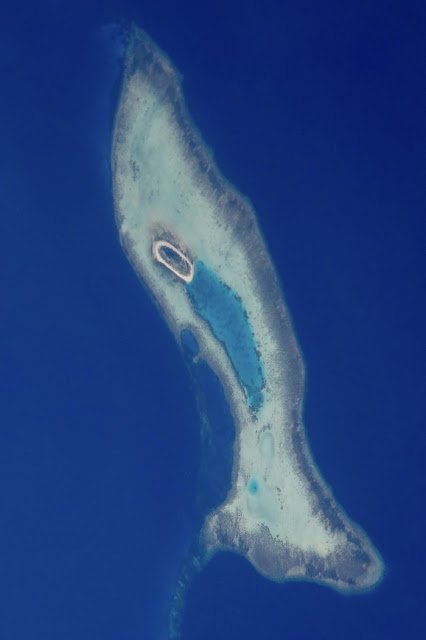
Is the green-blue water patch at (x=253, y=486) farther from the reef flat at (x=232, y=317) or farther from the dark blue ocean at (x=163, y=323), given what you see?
the dark blue ocean at (x=163, y=323)

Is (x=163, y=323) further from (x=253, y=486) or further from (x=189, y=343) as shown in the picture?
(x=253, y=486)

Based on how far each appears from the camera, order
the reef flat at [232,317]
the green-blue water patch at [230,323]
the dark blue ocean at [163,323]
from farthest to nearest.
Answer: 1. the green-blue water patch at [230,323]
2. the reef flat at [232,317]
3. the dark blue ocean at [163,323]

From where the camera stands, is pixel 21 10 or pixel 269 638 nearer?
pixel 21 10

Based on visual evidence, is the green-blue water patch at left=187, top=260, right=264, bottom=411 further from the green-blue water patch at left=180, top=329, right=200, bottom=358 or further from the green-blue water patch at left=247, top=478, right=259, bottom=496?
the green-blue water patch at left=247, top=478, right=259, bottom=496

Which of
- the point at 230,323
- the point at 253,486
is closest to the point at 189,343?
the point at 230,323

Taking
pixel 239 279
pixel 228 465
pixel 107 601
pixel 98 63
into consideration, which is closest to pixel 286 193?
pixel 239 279

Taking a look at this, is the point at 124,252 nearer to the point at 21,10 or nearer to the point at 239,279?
the point at 239,279

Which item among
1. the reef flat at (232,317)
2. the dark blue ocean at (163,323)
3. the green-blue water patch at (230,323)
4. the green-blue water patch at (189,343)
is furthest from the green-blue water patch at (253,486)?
the green-blue water patch at (189,343)
